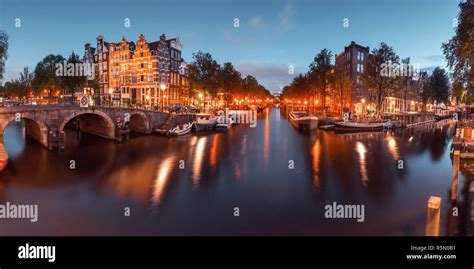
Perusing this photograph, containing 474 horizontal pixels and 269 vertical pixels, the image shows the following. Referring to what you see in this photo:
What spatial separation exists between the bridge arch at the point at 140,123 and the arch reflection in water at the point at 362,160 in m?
32.7

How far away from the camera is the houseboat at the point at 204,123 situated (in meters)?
61.2

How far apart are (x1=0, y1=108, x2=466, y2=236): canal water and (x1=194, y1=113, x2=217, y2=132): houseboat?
16.3m

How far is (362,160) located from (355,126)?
2822 centimetres

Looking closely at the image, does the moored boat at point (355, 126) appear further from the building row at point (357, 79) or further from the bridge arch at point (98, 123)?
the bridge arch at point (98, 123)

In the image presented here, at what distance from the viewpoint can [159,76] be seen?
74750 millimetres

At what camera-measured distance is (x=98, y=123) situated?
1923 inches

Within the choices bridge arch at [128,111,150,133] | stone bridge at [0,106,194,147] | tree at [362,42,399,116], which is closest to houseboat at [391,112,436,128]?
tree at [362,42,399,116]

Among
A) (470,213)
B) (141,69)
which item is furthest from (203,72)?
(470,213)

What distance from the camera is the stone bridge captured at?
33.9 m

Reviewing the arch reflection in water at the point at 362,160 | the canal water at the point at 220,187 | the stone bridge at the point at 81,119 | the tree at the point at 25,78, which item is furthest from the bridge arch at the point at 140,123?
the tree at the point at 25,78

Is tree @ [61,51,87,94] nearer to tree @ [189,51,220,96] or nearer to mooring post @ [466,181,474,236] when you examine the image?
tree @ [189,51,220,96]

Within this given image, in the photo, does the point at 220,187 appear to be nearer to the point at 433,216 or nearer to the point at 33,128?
the point at 433,216
